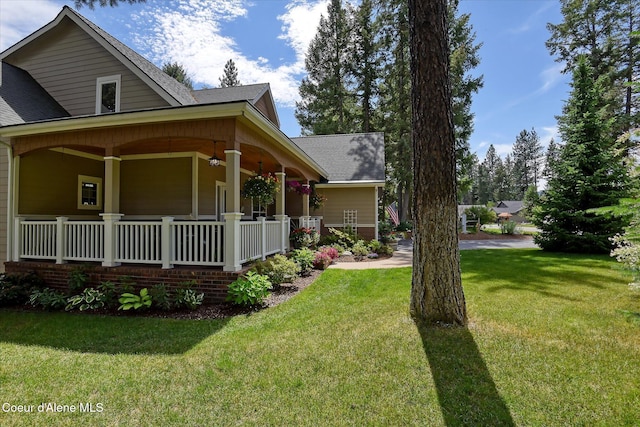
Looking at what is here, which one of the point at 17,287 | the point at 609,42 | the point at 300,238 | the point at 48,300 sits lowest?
the point at 48,300

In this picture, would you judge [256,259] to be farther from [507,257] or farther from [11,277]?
[507,257]

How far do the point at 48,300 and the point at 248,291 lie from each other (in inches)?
143

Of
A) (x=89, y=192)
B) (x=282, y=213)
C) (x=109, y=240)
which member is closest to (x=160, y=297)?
(x=109, y=240)

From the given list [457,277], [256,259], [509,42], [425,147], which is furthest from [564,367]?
[509,42]

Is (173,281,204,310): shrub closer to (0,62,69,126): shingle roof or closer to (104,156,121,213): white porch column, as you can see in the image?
(104,156,121,213): white porch column

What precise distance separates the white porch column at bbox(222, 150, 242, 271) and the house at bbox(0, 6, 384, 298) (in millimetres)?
19

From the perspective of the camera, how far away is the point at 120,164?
9.16m

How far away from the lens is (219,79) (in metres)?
34.9

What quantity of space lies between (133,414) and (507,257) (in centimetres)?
1132

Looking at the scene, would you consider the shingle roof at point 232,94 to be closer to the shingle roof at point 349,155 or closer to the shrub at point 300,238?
the shingle roof at point 349,155

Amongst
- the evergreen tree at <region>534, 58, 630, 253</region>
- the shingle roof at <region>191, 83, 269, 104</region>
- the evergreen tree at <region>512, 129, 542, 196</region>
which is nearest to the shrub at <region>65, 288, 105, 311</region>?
the shingle roof at <region>191, 83, 269, 104</region>

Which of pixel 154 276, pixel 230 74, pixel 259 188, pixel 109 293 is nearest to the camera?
pixel 109 293

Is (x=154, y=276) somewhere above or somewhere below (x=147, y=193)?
below

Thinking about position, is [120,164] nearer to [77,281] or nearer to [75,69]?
[75,69]
